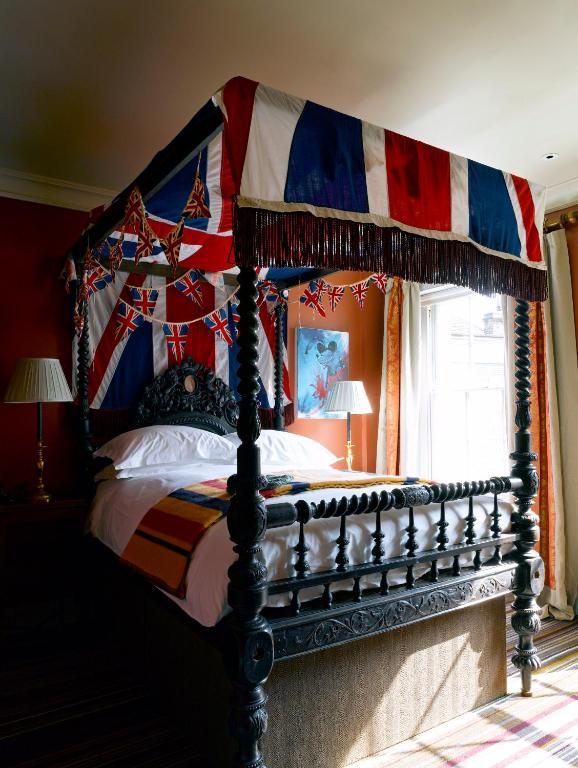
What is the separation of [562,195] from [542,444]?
1.82 meters

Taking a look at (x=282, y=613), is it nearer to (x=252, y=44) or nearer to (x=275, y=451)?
(x=275, y=451)

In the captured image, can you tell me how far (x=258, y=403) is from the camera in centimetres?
244

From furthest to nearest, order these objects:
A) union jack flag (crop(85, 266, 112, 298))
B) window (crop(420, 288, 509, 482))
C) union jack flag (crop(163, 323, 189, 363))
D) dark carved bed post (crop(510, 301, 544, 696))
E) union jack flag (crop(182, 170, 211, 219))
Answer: window (crop(420, 288, 509, 482)), union jack flag (crop(163, 323, 189, 363)), union jack flag (crop(85, 266, 112, 298)), dark carved bed post (crop(510, 301, 544, 696)), union jack flag (crop(182, 170, 211, 219))

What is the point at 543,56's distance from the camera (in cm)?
271

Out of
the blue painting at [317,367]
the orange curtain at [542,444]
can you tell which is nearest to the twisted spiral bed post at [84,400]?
the blue painting at [317,367]

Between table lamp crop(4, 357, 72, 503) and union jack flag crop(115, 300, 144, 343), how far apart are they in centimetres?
63

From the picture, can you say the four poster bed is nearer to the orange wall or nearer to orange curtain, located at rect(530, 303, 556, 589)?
orange curtain, located at rect(530, 303, 556, 589)

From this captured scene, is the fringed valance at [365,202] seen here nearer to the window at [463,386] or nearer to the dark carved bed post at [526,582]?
the dark carved bed post at [526,582]

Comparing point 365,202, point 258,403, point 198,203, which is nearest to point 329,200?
point 365,202

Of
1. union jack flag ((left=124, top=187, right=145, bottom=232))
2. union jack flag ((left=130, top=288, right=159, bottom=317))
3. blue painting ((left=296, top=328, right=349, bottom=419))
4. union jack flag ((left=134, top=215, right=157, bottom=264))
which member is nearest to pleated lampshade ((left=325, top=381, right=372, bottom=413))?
blue painting ((left=296, top=328, right=349, bottom=419))

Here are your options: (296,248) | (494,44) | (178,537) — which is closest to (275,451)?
(178,537)

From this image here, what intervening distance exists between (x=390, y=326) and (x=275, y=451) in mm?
1972

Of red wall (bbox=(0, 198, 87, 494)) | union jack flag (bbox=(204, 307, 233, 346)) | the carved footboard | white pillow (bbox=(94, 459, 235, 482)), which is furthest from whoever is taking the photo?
union jack flag (bbox=(204, 307, 233, 346))

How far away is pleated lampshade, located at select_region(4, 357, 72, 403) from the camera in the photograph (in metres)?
3.48
